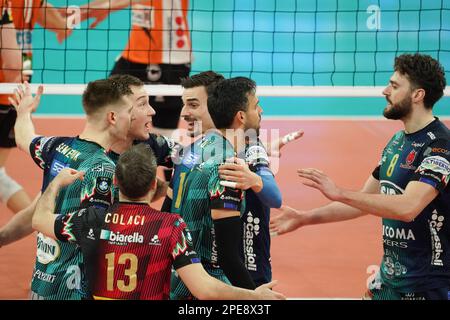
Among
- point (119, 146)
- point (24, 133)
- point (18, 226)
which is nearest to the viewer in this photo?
point (24, 133)

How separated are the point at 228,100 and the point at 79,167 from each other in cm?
103

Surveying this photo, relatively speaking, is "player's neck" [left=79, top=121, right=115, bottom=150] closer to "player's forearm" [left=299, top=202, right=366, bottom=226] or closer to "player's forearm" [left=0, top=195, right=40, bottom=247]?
"player's forearm" [left=0, top=195, right=40, bottom=247]

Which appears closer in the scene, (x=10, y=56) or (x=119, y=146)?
(x=119, y=146)

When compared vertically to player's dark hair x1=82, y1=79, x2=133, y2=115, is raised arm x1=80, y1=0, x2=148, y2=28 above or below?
above

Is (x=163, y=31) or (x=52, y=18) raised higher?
(x=52, y=18)

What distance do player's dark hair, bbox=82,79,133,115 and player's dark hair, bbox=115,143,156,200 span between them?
37.7 inches

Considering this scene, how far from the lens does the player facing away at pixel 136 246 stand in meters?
3.92

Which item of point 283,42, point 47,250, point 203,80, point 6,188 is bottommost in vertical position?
point 6,188

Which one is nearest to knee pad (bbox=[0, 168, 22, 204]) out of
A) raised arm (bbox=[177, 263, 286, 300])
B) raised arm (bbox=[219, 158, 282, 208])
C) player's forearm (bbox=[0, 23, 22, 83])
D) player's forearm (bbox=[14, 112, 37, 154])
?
player's forearm (bbox=[0, 23, 22, 83])

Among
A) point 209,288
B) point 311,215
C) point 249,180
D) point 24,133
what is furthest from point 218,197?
point 24,133

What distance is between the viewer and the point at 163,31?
938 centimetres

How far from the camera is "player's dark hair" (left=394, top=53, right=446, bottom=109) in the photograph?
17.1 feet

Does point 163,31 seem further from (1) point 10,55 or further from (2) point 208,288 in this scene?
(2) point 208,288
